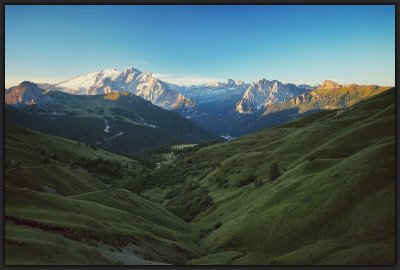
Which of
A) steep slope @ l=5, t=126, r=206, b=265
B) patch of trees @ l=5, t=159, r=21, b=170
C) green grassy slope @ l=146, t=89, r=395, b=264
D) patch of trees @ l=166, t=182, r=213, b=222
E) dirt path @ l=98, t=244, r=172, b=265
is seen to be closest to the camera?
steep slope @ l=5, t=126, r=206, b=265

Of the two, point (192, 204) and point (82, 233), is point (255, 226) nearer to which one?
point (82, 233)

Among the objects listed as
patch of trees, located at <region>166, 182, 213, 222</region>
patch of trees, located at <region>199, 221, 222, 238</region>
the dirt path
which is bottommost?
patch of trees, located at <region>166, 182, 213, 222</region>

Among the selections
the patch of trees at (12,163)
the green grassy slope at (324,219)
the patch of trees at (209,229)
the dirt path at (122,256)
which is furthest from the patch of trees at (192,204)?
the patch of trees at (12,163)

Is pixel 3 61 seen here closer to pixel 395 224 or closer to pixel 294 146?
pixel 395 224

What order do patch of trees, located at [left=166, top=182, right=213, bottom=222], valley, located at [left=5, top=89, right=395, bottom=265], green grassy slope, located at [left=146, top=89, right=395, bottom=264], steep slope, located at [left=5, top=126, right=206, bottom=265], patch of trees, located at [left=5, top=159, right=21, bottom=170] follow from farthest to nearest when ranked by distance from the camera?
patch of trees, located at [left=5, top=159, right=21, bottom=170]
patch of trees, located at [left=166, top=182, right=213, bottom=222]
green grassy slope, located at [left=146, top=89, right=395, bottom=264]
valley, located at [left=5, top=89, right=395, bottom=265]
steep slope, located at [left=5, top=126, right=206, bottom=265]

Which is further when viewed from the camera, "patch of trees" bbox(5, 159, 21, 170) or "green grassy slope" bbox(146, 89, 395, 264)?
"patch of trees" bbox(5, 159, 21, 170)

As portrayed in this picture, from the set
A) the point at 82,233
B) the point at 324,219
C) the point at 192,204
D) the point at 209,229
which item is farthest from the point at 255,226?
the point at 192,204

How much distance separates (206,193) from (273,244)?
7546 cm

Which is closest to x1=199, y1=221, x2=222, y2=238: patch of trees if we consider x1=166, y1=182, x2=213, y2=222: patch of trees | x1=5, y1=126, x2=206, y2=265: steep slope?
x1=5, y1=126, x2=206, y2=265: steep slope

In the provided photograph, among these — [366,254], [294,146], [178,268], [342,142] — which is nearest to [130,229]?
[178,268]

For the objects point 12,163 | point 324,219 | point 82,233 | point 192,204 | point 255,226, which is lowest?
point 192,204

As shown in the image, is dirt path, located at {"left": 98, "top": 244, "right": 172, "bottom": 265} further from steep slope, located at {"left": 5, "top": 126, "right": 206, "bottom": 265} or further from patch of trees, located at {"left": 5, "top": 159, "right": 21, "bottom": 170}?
patch of trees, located at {"left": 5, "top": 159, "right": 21, "bottom": 170}

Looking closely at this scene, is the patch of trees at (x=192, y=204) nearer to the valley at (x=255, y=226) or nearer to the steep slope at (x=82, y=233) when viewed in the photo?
the valley at (x=255, y=226)

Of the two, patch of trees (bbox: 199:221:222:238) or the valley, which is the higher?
the valley
